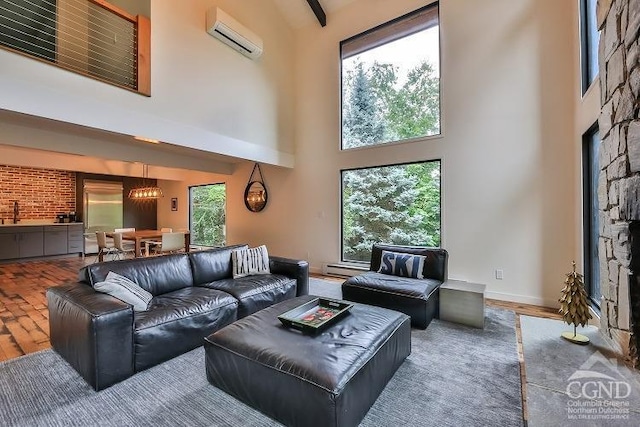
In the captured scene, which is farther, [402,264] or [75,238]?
[75,238]

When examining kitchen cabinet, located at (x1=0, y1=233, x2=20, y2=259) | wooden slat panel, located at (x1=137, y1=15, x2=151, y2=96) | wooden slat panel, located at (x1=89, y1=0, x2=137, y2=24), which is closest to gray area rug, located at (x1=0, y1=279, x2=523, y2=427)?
wooden slat panel, located at (x1=137, y1=15, x2=151, y2=96)

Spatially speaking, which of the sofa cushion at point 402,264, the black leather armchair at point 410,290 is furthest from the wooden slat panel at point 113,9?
the sofa cushion at point 402,264

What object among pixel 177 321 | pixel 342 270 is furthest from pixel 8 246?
pixel 342 270

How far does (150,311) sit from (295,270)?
1695mm

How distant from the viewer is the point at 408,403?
1807 millimetres

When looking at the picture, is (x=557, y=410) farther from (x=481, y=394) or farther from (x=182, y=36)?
(x=182, y=36)

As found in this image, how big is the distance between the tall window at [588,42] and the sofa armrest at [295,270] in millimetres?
3766

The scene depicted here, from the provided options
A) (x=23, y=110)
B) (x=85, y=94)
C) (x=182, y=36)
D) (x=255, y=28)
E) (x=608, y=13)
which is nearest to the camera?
(x=608, y=13)

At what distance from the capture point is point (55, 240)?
6.86 m

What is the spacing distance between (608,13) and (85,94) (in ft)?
15.5

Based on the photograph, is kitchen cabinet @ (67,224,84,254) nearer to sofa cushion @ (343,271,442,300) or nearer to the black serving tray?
sofa cushion @ (343,271,442,300)

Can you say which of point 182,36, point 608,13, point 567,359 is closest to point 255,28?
point 182,36

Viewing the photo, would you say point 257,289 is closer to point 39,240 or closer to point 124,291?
point 124,291

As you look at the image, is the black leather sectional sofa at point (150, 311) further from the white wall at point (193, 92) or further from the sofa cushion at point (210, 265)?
the white wall at point (193, 92)
